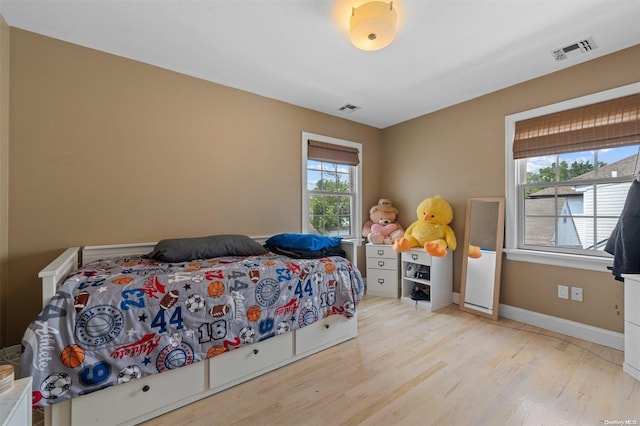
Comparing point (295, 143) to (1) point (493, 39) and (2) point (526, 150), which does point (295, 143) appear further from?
(2) point (526, 150)

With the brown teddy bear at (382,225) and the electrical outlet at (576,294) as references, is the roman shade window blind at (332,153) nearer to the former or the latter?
the brown teddy bear at (382,225)

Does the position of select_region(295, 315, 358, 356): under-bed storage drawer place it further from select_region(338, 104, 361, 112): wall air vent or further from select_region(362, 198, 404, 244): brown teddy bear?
select_region(338, 104, 361, 112): wall air vent

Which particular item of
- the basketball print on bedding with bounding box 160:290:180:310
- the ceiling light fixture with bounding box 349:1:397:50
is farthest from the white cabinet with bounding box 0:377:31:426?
the ceiling light fixture with bounding box 349:1:397:50

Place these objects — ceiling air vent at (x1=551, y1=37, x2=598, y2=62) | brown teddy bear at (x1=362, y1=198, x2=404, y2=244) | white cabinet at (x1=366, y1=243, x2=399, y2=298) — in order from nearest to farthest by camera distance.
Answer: ceiling air vent at (x1=551, y1=37, x2=598, y2=62) < white cabinet at (x1=366, y1=243, x2=399, y2=298) < brown teddy bear at (x1=362, y1=198, x2=404, y2=244)

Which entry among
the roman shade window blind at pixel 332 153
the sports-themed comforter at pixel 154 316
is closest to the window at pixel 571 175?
the roman shade window blind at pixel 332 153

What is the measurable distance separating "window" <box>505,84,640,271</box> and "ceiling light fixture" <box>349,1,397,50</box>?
6.20 ft

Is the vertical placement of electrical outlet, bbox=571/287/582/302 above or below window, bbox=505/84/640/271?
below

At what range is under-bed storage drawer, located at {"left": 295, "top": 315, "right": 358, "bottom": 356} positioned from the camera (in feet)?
6.75

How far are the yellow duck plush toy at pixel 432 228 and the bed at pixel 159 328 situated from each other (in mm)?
1368

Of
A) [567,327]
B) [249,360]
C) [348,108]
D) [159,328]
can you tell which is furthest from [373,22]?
[567,327]

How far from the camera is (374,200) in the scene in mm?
4066

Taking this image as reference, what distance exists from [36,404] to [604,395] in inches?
117

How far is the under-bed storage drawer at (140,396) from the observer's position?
1325 mm

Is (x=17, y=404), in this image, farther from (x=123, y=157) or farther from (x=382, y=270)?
(x=382, y=270)
